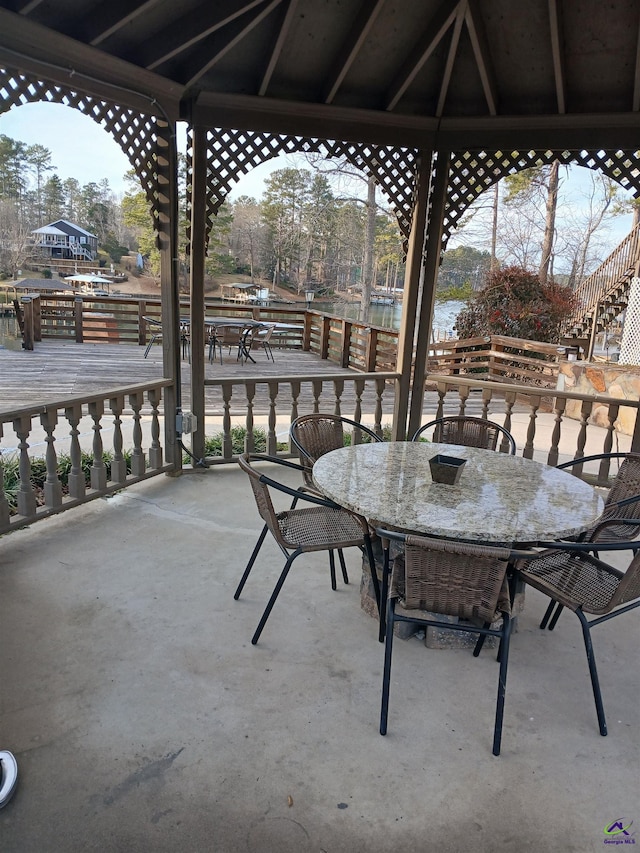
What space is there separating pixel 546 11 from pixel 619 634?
3.32 meters

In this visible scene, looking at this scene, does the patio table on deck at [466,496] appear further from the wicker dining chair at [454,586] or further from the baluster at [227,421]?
the baluster at [227,421]

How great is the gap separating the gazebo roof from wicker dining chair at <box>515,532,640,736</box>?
285 cm

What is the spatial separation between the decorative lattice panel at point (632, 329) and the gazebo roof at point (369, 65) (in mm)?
7640

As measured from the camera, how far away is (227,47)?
3.13m

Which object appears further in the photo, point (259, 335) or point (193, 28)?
point (259, 335)

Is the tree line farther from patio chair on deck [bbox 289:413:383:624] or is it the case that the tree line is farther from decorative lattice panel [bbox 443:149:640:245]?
patio chair on deck [bbox 289:413:383:624]

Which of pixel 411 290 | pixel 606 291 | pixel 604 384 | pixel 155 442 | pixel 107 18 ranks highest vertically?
pixel 107 18

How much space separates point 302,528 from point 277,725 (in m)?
0.80

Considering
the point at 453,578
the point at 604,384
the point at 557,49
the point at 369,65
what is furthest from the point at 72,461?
the point at 604,384

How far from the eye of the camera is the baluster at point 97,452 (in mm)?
3332

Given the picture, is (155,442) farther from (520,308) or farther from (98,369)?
(520,308)

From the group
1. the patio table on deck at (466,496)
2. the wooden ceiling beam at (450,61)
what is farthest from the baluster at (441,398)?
the wooden ceiling beam at (450,61)

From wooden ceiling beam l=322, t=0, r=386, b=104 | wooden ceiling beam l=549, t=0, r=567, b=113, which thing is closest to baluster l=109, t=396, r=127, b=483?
wooden ceiling beam l=322, t=0, r=386, b=104

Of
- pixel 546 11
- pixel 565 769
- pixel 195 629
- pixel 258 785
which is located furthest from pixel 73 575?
pixel 546 11
